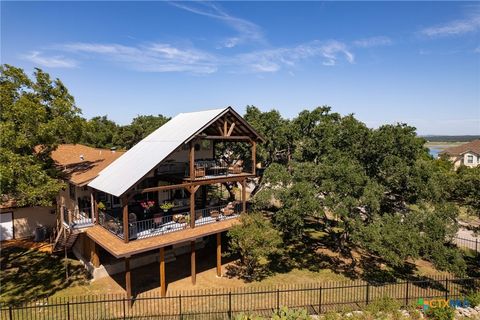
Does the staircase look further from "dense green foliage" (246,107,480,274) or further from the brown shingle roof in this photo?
"dense green foliage" (246,107,480,274)

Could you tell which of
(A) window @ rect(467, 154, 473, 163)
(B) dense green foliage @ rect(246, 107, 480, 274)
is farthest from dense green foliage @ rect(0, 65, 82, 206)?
(A) window @ rect(467, 154, 473, 163)

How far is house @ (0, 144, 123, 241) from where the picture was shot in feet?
74.5

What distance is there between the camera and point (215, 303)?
17.3 metres

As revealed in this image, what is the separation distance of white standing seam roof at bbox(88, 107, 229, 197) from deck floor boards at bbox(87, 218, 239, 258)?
2834 mm

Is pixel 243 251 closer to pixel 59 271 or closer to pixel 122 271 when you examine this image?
pixel 122 271

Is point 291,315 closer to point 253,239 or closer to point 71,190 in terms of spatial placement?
point 253,239

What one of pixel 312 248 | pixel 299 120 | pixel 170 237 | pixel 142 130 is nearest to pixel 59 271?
pixel 170 237

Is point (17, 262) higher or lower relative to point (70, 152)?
lower

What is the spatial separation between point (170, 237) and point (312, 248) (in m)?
13.9

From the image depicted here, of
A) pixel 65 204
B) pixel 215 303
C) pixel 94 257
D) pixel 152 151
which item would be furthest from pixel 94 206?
pixel 215 303

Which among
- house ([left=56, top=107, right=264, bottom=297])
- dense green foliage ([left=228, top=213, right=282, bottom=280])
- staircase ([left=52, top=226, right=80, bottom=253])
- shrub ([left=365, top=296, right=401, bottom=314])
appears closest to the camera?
shrub ([left=365, top=296, right=401, bottom=314])

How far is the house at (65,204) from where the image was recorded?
22.7 m

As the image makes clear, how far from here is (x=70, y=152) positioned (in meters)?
29.7

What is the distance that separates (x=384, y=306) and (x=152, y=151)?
16137mm
